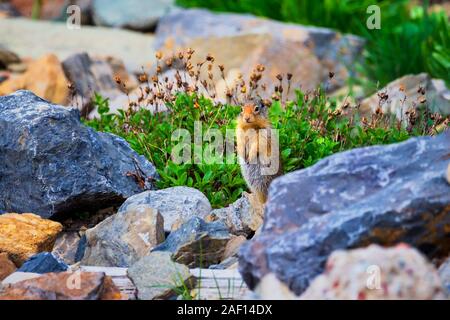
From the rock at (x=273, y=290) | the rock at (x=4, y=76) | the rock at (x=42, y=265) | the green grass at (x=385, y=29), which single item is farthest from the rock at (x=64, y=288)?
the rock at (x=4, y=76)

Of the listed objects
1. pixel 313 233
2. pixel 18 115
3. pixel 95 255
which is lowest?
pixel 95 255

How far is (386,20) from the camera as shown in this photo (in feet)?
44.6

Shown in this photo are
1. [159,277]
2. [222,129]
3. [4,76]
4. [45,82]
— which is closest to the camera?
[159,277]

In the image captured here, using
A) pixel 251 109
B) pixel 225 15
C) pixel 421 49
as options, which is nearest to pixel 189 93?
pixel 251 109

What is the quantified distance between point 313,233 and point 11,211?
2.93 metres

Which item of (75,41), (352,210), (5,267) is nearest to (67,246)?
(5,267)

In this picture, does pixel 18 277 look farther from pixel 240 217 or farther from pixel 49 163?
pixel 240 217

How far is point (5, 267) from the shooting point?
228 inches

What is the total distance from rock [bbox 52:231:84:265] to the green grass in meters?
4.89

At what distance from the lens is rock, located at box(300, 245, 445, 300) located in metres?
4.39

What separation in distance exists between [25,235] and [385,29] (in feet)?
23.3

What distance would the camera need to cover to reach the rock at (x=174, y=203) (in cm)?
655

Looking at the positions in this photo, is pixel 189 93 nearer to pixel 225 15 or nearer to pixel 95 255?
pixel 95 255

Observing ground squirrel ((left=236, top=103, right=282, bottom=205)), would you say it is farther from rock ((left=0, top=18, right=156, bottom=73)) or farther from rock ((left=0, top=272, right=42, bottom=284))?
rock ((left=0, top=18, right=156, bottom=73))
